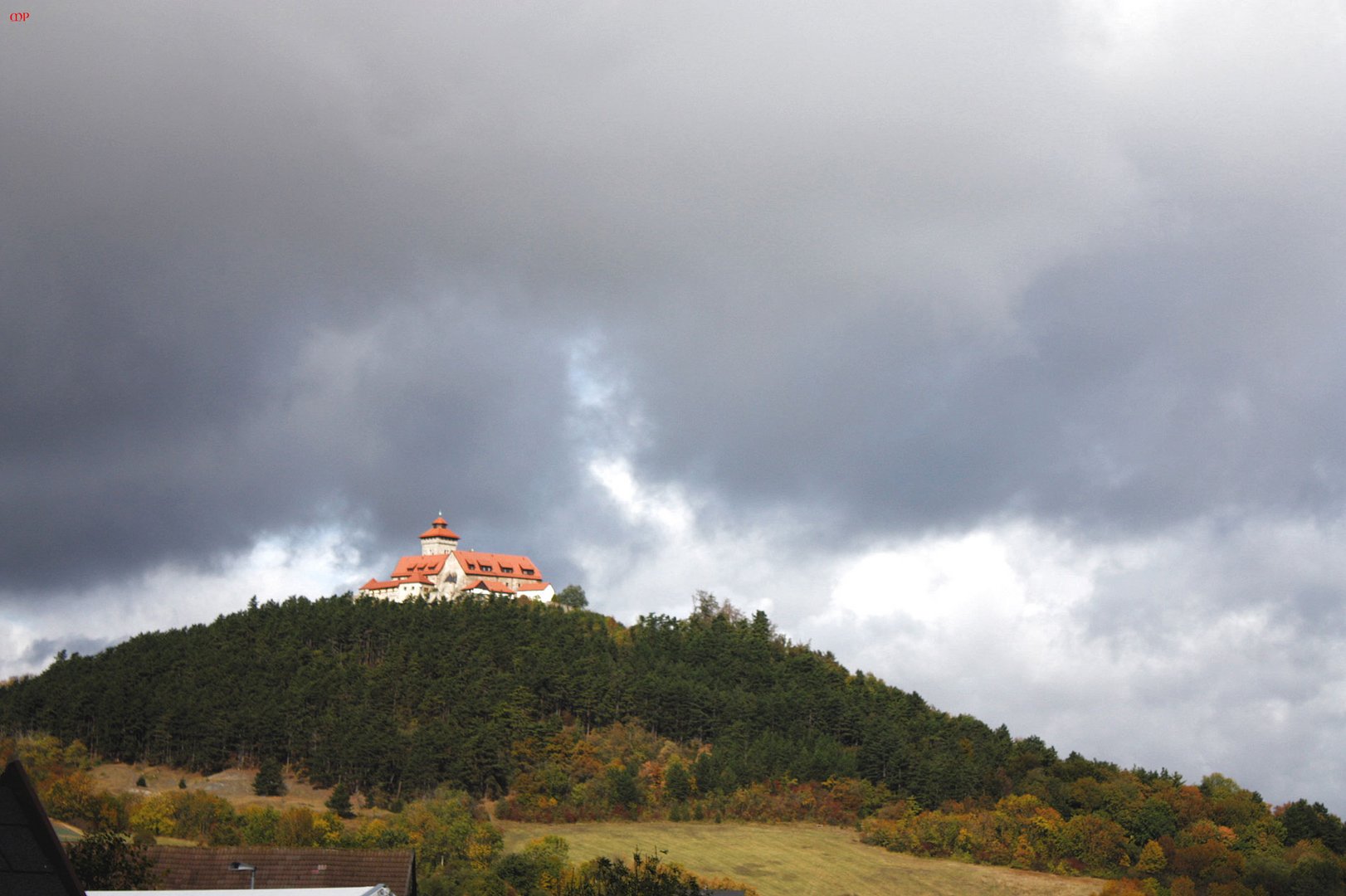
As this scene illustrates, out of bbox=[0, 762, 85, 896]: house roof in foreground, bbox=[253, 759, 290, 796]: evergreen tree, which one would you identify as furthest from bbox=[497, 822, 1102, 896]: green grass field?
bbox=[0, 762, 85, 896]: house roof in foreground

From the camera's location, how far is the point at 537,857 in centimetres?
8250

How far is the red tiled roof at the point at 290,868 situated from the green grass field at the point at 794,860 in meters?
46.3

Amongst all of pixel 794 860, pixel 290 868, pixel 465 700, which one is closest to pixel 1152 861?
pixel 794 860

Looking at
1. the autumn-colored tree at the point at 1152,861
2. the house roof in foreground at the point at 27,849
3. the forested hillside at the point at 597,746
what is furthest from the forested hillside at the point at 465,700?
the house roof in foreground at the point at 27,849

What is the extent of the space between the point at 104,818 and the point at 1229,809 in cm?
10945

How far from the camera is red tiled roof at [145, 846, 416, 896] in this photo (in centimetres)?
5634

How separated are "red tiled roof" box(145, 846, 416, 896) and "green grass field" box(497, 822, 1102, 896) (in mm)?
46255

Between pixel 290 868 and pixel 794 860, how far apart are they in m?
61.4

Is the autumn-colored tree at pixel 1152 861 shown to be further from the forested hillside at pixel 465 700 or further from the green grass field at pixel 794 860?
the forested hillside at pixel 465 700

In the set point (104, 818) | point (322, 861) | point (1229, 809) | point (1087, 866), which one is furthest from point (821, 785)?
point (322, 861)

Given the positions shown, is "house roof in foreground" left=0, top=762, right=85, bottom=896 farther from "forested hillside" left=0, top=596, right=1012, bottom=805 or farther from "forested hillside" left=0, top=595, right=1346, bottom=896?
"forested hillside" left=0, top=596, right=1012, bottom=805

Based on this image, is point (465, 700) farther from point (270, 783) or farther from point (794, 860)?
point (794, 860)

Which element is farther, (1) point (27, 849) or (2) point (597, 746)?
(2) point (597, 746)

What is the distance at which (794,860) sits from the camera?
356 feet
